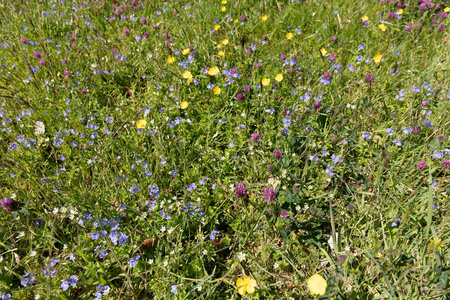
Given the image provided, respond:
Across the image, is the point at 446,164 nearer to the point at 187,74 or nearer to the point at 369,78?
the point at 369,78

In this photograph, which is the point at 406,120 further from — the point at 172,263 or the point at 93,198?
the point at 93,198

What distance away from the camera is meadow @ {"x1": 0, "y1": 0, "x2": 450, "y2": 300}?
2111mm

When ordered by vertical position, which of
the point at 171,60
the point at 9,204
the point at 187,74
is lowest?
the point at 9,204

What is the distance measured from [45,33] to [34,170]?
2251mm

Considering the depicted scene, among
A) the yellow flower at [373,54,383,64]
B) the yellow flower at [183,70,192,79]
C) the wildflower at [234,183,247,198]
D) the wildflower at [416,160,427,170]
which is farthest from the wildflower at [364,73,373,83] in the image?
the yellow flower at [183,70,192,79]

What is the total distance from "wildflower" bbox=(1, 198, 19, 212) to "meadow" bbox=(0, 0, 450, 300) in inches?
0.8

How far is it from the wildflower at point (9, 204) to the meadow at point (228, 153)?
0.02 meters

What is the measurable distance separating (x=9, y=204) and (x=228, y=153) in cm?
184

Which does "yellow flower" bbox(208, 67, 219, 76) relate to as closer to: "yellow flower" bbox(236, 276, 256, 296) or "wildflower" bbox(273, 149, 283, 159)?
"wildflower" bbox(273, 149, 283, 159)

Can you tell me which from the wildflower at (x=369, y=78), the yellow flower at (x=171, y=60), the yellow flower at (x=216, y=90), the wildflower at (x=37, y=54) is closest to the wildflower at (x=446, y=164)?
the wildflower at (x=369, y=78)

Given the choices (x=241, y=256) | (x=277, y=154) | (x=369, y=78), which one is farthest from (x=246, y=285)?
(x=369, y=78)

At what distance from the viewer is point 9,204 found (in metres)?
2.29

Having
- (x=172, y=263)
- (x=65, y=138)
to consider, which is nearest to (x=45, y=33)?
(x=65, y=138)

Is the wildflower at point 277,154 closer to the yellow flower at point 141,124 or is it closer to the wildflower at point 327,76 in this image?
the wildflower at point 327,76
